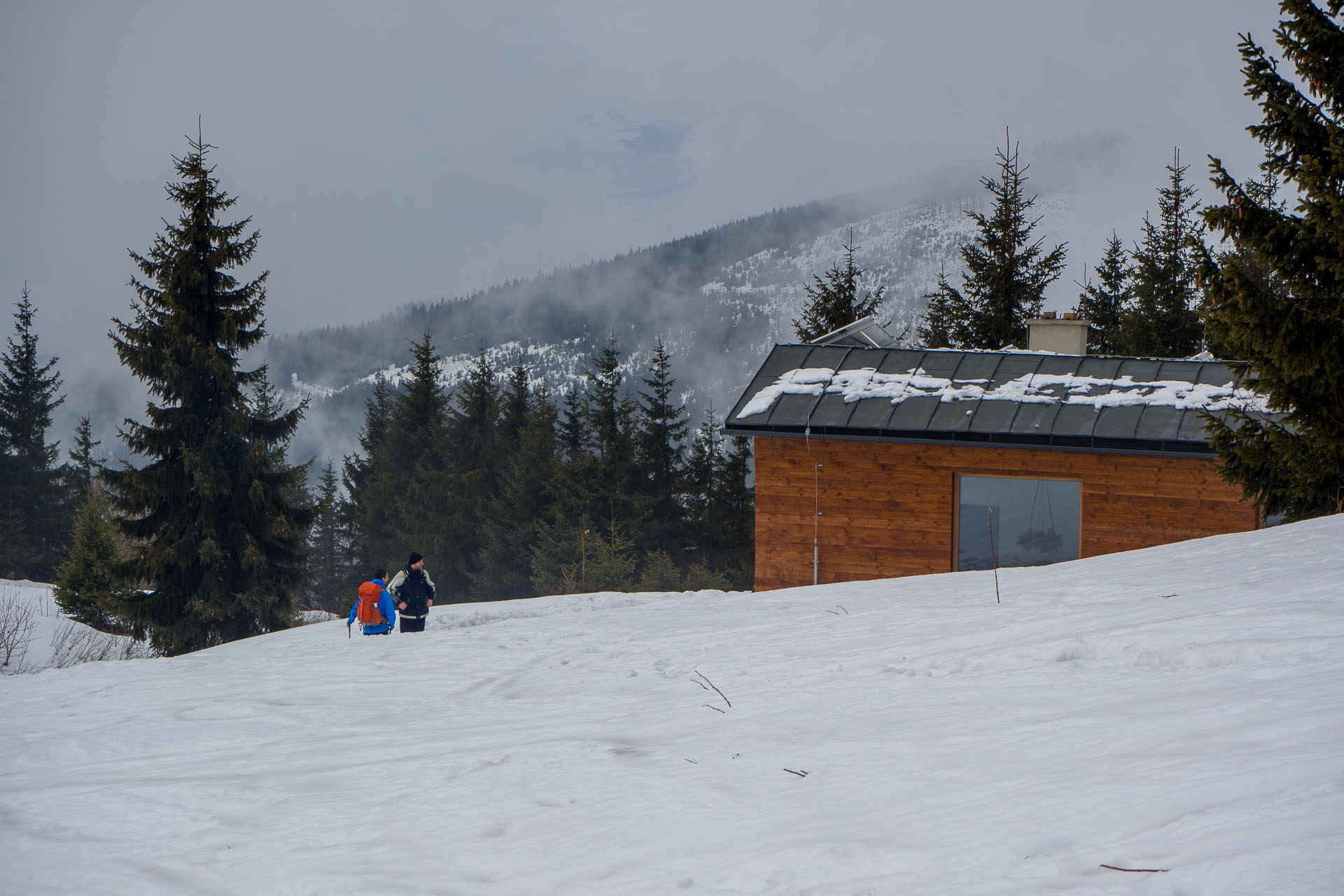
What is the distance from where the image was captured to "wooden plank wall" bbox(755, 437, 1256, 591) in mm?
12734

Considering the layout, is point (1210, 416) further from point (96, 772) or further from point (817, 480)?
point (96, 772)

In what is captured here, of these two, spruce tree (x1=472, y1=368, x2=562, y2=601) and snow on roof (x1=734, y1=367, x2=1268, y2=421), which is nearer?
snow on roof (x1=734, y1=367, x2=1268, y2=421)

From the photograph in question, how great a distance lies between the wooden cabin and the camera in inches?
503

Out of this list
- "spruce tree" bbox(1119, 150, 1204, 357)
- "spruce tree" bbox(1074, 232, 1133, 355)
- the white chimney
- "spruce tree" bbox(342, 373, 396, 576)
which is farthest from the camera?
"spruce tree" bbox(342, 373, 396, 576)

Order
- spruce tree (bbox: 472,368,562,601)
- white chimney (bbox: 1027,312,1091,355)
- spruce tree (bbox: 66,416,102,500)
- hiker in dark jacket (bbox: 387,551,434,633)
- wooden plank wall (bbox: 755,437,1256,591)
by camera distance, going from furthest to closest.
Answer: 1. spruce tree (bbox: 66,416,102,500)
2. spruce tree (bbox: 472,368,562,601)
3. white chimney (bbox: 1027,312,1091,355)
4. wooden plank wall (bbox: 755,437,1256,591)
5. hiker in dark jacket (bbox: 387,551,434,633)

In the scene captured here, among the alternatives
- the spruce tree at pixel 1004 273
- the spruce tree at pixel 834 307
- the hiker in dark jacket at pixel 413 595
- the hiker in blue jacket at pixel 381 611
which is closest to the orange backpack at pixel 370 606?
the hiker in blue jacket at pixel 381 611

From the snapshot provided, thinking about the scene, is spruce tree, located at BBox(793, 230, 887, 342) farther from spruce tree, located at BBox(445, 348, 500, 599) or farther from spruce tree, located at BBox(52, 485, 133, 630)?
spruce tree, located at BBox(52, 485, 133, 630)

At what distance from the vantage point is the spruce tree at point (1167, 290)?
28438 millimetres

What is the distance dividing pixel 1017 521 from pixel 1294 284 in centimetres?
552

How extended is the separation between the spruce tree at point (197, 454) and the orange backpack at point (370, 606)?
15.4 metres

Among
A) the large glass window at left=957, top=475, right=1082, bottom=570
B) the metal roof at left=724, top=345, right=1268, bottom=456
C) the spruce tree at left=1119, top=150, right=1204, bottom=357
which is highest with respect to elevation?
the spruce tree at left=1119, top=150, right=1204, bottom=357

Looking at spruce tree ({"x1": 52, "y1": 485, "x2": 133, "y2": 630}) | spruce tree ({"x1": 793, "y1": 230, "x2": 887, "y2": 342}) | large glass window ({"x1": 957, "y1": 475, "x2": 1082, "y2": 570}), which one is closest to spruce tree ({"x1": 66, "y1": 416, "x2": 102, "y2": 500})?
spruce tree ({"x1": 52, "y1": 485, "x2": 133, "y2": 630})

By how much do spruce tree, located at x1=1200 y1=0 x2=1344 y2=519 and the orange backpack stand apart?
9.32 m

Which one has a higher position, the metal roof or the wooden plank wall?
the metal roof
